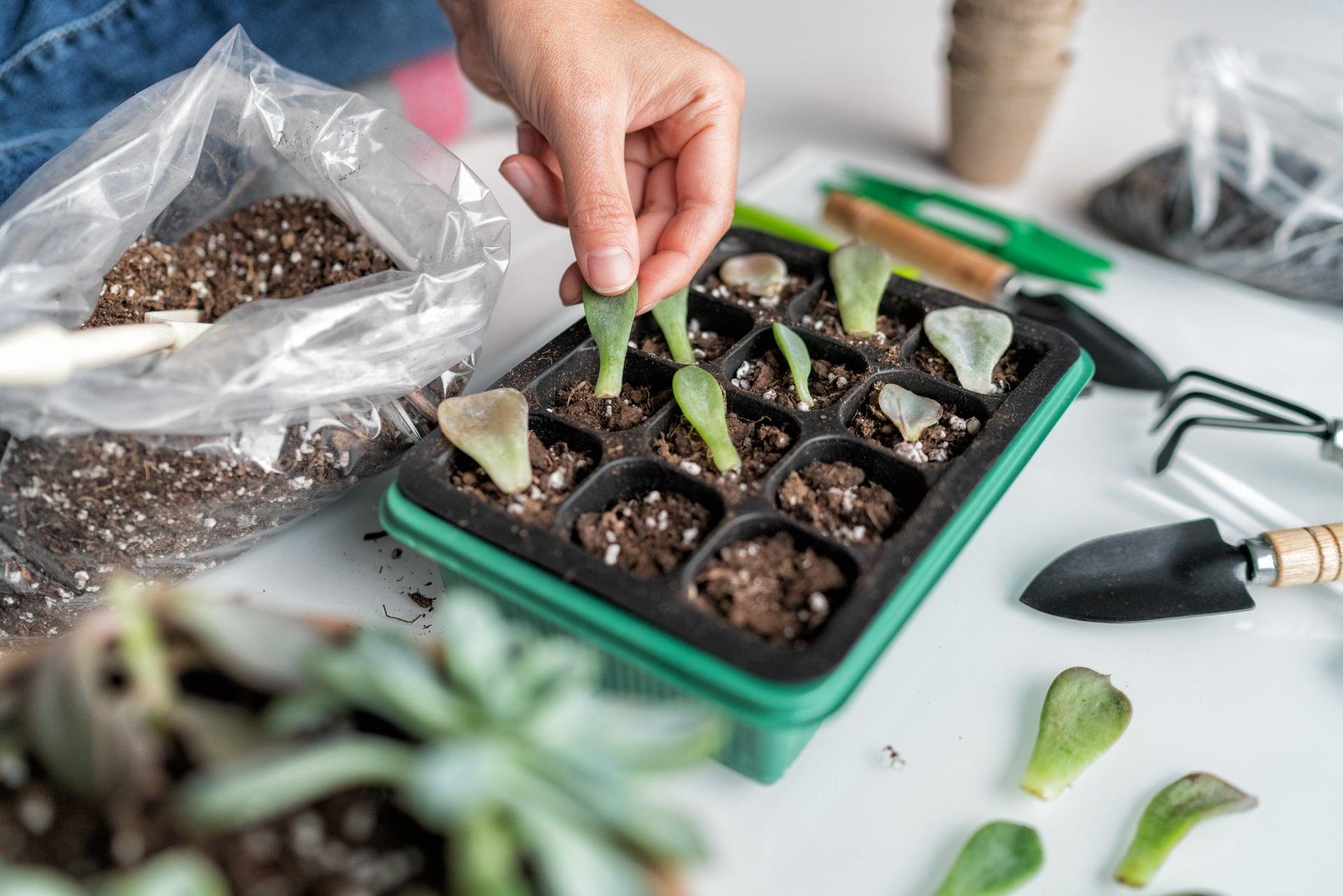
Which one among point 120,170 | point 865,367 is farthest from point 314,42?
point 865,367

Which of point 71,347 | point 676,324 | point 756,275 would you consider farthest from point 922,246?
point 71,347

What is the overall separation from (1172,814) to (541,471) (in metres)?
0.45

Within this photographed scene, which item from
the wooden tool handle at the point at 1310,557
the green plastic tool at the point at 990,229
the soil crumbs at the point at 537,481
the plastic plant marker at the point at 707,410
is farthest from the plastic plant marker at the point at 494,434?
the green plastic tool at the point at 990,229

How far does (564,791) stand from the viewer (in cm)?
35

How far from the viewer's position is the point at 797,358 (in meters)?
0.73

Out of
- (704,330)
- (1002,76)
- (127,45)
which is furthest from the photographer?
(1002,76)

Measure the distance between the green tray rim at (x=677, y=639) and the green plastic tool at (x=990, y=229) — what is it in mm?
471

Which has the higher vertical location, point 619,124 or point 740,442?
point 619,124

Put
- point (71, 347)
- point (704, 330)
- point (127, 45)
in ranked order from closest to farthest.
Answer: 1. point (71, 347)
2. point (704, 330)
3. point (127, 45)

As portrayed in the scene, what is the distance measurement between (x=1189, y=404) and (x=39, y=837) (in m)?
0.95

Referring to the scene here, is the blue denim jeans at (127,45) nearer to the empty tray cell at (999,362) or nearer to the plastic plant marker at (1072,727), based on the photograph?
the empty tray cell at (999,362)

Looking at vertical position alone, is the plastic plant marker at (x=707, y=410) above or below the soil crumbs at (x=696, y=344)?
above

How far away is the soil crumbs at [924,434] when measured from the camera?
680 mm

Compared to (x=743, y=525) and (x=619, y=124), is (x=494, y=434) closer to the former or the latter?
(x=743, y=525)
